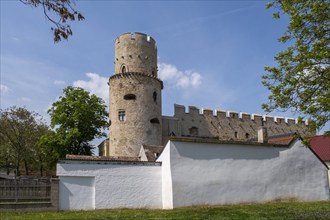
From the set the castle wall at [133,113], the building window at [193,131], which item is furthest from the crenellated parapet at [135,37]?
the building window at [193,131]

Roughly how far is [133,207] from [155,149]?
7.36 m

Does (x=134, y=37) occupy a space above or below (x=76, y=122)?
above

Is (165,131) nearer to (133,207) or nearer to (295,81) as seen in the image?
(133,207)

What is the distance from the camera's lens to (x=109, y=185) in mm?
20234

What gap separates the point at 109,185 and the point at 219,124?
81.1 ft

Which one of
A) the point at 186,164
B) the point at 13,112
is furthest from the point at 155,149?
the point at 13,112

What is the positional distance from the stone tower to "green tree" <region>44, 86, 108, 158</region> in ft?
6.90

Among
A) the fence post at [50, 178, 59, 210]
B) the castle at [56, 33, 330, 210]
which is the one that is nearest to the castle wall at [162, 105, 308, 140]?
the castle at [56, 33, 330, 210]

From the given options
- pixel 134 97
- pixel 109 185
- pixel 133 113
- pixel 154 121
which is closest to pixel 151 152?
pixel 109 185

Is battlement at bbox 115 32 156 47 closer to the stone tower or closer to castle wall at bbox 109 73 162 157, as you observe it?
the stone tower

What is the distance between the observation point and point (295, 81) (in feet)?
39.2

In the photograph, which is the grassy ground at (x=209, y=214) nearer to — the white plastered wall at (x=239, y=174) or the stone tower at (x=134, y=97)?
the white plastered wall at (x=239, y=174)

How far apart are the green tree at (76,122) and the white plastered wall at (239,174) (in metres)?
15.8

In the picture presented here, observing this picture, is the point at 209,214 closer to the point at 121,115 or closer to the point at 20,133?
the point at 121,115
